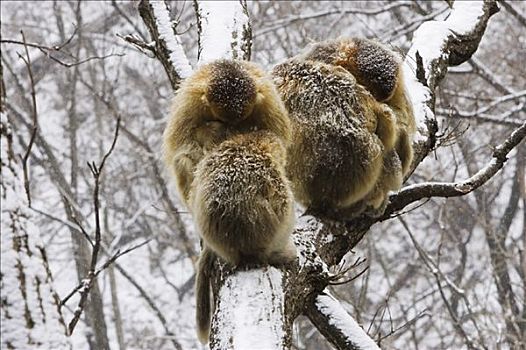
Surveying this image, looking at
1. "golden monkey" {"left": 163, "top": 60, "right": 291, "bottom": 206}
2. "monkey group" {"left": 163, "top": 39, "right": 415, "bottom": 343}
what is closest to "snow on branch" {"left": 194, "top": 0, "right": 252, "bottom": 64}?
"monkey group" {"left": 163, "top": 39, "right": 415, "bottom": 343}

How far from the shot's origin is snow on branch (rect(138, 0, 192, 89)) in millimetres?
5035

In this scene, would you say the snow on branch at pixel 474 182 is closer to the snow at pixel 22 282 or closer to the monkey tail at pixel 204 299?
the monkey tail at pixel 204 299

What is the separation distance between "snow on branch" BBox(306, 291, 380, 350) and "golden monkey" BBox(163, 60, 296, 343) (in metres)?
0.45

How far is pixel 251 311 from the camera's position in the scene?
292 centimetres

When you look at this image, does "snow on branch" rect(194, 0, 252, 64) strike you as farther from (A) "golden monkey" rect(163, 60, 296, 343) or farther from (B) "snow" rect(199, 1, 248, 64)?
(A) "golden monkey" rect(163, 60, 296, 343)

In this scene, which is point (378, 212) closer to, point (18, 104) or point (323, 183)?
point (323, 183)

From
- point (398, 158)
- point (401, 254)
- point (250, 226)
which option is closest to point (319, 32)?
point (401, 254)

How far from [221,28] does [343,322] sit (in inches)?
90.3

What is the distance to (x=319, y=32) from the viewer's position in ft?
49.8

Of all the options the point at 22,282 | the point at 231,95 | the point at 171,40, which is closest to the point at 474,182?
the point at 231,95

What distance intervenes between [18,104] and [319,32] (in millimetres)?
6021

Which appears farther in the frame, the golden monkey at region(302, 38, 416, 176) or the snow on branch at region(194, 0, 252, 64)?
the snow on branch at region(194, 0, 252, 64)

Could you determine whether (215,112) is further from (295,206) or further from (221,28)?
(221,28)

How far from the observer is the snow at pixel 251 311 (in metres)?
2.78
